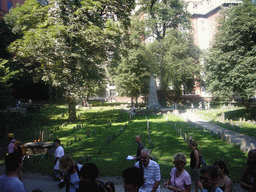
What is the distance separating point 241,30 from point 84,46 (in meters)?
16.9

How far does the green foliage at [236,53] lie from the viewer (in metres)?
20.4

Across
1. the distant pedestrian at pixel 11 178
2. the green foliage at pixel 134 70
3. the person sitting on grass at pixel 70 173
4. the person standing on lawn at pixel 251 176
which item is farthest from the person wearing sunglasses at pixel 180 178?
the green foliage at pixel 134 70

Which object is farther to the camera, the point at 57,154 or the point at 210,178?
the point at 57,154

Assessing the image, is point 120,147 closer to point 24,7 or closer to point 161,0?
point 24,7

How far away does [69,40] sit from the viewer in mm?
18641

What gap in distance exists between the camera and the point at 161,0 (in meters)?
39.8

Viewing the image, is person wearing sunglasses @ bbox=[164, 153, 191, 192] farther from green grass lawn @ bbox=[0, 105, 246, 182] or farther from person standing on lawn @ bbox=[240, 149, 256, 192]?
green grass lawn @ bbox=[0, 105, 246, 182]

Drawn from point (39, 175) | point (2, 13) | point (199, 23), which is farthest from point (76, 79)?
point (199, 23)

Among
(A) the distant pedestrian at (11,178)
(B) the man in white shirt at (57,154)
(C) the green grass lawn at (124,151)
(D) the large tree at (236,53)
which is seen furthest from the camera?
(D) the large tree at (236,53)

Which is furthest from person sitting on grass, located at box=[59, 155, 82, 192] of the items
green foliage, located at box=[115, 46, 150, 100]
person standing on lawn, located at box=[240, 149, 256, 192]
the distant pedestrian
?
green foliage, located at box=[115, 46, 150, 100]

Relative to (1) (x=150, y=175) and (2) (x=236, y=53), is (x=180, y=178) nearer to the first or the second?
(1) (x=150, y=175)

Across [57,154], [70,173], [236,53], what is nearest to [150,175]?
[70,173]

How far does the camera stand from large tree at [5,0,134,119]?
1805 centimetres

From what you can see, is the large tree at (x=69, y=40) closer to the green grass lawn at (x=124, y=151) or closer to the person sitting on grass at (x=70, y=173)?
the green grass lawn at (x=124, y=151)
